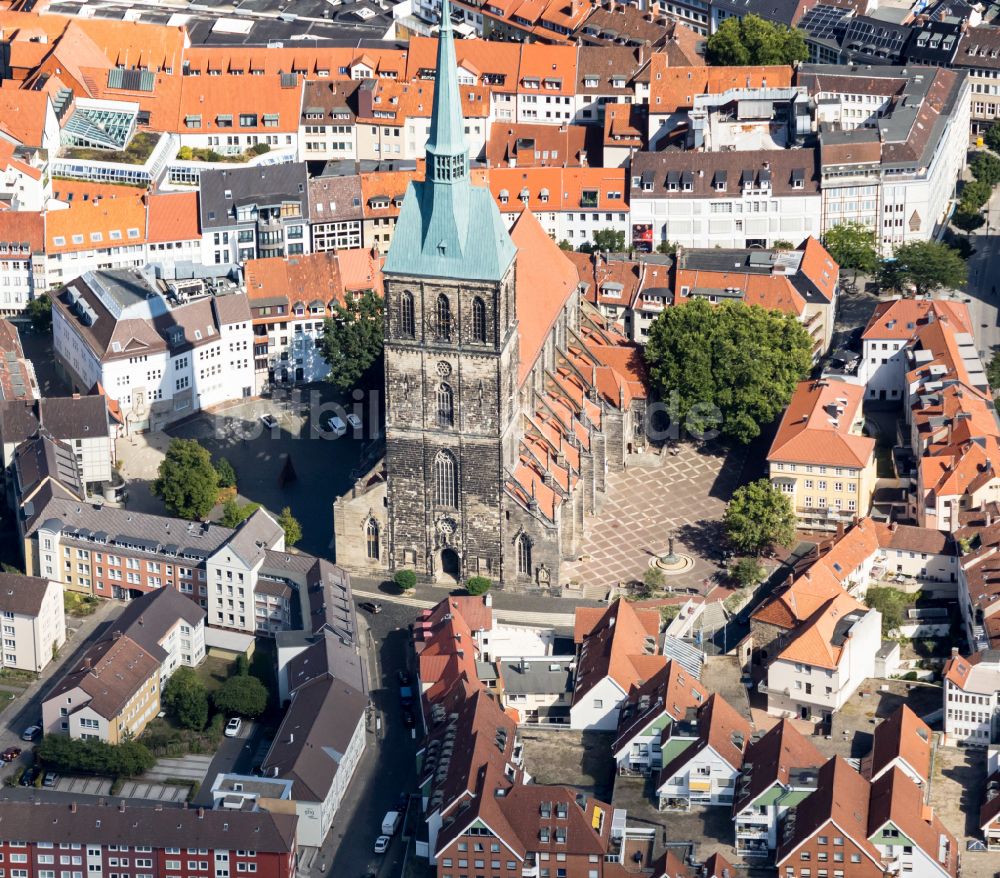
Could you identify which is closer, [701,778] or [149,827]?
[149,827]

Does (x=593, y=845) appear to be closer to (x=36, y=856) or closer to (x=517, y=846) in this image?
(x=517, y=846)

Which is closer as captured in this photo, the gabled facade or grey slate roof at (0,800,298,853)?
grey slate roof at (0,800,298,853)

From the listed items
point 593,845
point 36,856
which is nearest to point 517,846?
point 593,845

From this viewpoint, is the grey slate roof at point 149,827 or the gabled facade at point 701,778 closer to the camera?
the grey slate roof at point 149,827

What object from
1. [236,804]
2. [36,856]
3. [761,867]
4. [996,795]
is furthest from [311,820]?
[996,795]

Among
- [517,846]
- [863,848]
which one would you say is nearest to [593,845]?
[517,846]

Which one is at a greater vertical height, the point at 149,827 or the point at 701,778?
the point at 701,778

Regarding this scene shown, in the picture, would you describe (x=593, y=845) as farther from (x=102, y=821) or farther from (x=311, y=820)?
(x=102, y=821)
